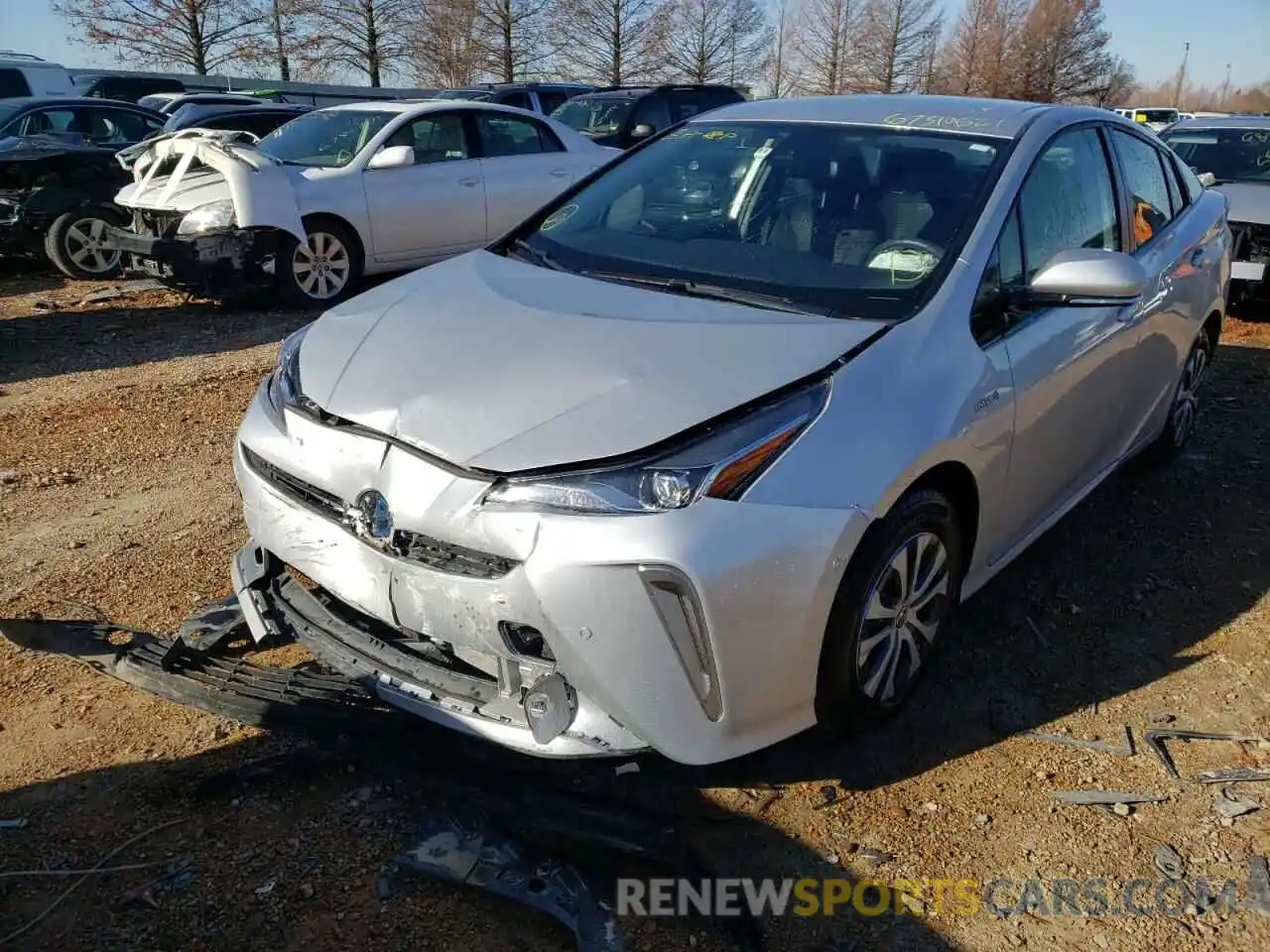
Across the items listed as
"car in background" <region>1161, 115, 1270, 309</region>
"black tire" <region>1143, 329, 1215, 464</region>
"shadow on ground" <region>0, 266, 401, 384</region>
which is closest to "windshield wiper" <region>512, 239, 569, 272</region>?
"black tire" <region>1143, 329, 1215, 464</region>

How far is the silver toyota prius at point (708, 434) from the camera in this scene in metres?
2.27

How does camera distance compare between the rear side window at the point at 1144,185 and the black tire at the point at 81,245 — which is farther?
the black tire at the point at 81,245

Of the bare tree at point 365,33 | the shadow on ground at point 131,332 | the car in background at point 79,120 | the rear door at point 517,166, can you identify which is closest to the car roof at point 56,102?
the car in background at point 79,120

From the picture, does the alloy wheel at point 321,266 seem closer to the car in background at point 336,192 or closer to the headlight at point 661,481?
the car in background at point 336,192

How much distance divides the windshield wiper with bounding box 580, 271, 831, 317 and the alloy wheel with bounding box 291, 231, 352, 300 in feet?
18.1

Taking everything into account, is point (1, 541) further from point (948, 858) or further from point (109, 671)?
point (948, 858)

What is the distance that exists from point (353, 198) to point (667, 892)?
7.05 meters

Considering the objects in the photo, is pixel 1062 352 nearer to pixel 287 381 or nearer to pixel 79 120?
pixel 287 381

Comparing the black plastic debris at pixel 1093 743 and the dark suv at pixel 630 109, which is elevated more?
the dark suv at pixel 630 109

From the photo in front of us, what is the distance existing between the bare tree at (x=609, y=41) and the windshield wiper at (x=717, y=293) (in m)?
33.9

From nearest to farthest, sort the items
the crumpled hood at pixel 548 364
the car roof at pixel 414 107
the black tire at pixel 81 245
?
the crumpled hood at pixel 548 364 < the car roof at pixel 414 107 < the black tire at pixel 81 245

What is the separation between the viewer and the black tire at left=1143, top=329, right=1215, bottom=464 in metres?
4.86

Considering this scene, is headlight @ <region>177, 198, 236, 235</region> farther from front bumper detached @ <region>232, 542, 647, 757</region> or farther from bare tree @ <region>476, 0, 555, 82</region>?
bare tree @ <region>476, 0, 555, 82</region>

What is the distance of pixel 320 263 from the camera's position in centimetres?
828
